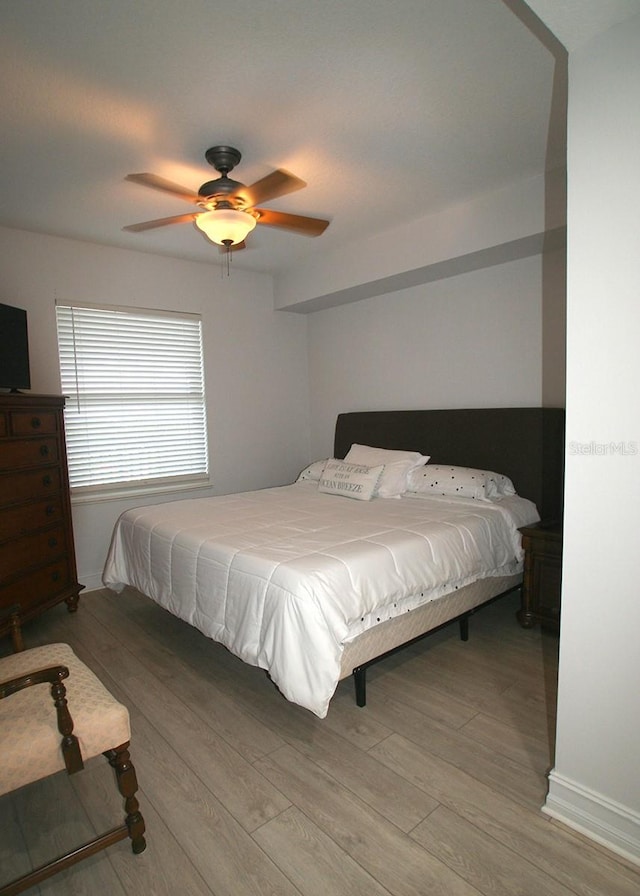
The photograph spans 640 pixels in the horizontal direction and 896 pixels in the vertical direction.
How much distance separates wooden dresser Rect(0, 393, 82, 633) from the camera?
9.21ft

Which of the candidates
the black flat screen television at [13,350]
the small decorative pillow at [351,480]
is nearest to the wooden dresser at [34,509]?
the black flat screen television at [13,350]

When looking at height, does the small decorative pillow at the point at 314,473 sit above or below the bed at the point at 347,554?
above

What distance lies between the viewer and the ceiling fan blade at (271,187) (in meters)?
2.13

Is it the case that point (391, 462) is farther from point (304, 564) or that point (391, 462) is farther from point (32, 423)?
point (32, 423)

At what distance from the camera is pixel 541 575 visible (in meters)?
2.83

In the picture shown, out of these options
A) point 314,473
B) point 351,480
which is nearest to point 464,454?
point 351,480

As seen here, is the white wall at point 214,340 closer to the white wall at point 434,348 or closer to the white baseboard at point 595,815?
the white wall at point 434,348

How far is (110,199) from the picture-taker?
295 cm

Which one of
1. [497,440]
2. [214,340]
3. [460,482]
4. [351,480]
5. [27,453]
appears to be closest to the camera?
[27,453]

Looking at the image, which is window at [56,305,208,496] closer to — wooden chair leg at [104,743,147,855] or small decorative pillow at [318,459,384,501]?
small decorative pillow at [318,459,384,501]

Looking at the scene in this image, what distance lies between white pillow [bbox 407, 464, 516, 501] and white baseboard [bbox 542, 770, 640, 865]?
181 centimetres

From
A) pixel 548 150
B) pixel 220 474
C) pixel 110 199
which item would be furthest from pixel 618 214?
pixel 220 474

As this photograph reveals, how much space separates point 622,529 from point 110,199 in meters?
3.17

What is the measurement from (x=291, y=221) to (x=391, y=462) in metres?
1.91
